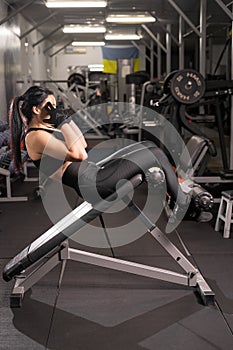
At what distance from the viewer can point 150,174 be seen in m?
2.20

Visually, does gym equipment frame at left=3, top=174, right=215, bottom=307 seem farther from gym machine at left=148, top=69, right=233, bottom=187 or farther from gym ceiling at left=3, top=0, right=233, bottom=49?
gym ceiling at left=3, top=0, right=233, bottom=49

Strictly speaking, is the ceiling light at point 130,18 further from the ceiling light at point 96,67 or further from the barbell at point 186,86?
the ceiling light at point 96,67

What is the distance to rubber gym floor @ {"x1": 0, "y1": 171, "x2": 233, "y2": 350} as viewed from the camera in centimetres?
187

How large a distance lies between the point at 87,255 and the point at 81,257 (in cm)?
3

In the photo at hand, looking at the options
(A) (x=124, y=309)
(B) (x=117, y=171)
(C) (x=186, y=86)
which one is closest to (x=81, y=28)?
(C) (x=186, y=86)

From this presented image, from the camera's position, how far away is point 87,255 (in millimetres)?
2299

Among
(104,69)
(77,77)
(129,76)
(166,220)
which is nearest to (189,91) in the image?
(166,220)

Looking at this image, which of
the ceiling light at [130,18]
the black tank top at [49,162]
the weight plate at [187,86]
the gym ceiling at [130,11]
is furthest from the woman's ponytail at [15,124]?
the ceiling light at [130,18]

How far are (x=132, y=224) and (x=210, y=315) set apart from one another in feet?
4.86

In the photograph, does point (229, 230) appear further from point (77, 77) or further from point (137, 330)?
point (77, 77)

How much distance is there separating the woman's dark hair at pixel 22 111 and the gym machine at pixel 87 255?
0.44m

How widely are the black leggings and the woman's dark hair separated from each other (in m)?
0.30

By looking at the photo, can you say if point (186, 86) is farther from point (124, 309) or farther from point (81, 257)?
point (124, 309)

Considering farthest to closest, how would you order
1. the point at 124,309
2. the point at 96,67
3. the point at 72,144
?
1. the point at 96,67
2. the point at 72,144
3. the point at 124,309
